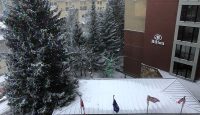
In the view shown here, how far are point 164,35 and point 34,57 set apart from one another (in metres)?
15.5

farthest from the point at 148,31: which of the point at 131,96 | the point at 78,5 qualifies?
the point at 78,5

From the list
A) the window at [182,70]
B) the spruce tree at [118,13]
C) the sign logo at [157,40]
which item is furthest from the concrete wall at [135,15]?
the spruce tree at [118,13]

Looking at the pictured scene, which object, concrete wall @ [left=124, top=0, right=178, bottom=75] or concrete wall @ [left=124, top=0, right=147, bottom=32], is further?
concrete wall @ [left=124, top=0, right=147, bottom=32]

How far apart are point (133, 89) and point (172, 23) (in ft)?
31.0

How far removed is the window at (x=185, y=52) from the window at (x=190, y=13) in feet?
10.2

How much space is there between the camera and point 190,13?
21.5 metres

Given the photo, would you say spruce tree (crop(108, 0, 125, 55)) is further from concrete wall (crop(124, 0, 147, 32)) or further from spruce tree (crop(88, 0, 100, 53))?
concrete wall (crop(124, 0, 147, 32))

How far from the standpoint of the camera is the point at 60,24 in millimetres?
18203

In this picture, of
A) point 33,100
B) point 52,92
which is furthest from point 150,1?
point 33,100

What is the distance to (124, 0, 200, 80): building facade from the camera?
858 inches

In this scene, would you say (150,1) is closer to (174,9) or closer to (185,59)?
(174,9)

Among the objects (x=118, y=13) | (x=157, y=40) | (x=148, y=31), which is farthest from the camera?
(x=118, y=13)

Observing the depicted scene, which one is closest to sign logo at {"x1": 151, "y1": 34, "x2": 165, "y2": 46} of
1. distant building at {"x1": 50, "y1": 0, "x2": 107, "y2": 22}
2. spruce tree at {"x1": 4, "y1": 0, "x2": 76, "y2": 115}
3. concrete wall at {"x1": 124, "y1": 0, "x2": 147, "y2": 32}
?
concrete wall at {"x1": 124, "y1": 0, "x2": 147, "y2": 32}

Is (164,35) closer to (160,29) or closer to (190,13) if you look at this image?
(160,29)
